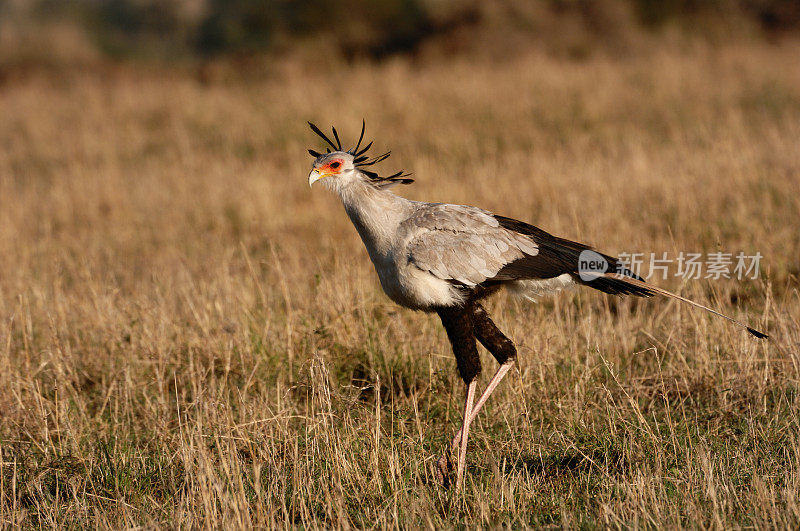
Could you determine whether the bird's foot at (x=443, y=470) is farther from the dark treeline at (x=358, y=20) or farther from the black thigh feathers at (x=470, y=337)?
the dark treeline at (x=358, y=20)

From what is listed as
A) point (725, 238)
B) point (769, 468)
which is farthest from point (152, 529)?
point (725, 238)

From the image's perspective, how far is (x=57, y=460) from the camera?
3.75 meters

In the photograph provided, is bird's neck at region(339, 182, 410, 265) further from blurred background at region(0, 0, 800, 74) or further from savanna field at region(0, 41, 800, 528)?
blurred background at region(0, 0, 800, 74)

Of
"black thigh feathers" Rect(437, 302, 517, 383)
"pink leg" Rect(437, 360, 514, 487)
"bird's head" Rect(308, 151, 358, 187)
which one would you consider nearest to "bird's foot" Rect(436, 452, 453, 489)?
"pink leg" Rect(437, 360, 514, 487)

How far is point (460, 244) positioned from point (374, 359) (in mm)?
1128

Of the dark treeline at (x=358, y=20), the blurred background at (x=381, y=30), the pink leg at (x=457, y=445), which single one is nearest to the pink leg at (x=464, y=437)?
the pink leg at (x=457, y=445)

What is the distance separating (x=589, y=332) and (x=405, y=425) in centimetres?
121

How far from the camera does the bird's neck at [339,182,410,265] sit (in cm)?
357

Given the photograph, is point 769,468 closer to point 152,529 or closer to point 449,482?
point 449,482

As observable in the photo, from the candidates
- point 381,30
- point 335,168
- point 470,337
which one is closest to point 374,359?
point 470,337

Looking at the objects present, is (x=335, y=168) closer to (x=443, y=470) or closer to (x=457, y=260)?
(x=457, y=260)

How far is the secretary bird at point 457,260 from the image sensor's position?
3523mm

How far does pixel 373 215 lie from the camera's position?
3.57 meters

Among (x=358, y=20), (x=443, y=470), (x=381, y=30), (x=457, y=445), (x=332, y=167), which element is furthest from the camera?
(x=358, y=20)
